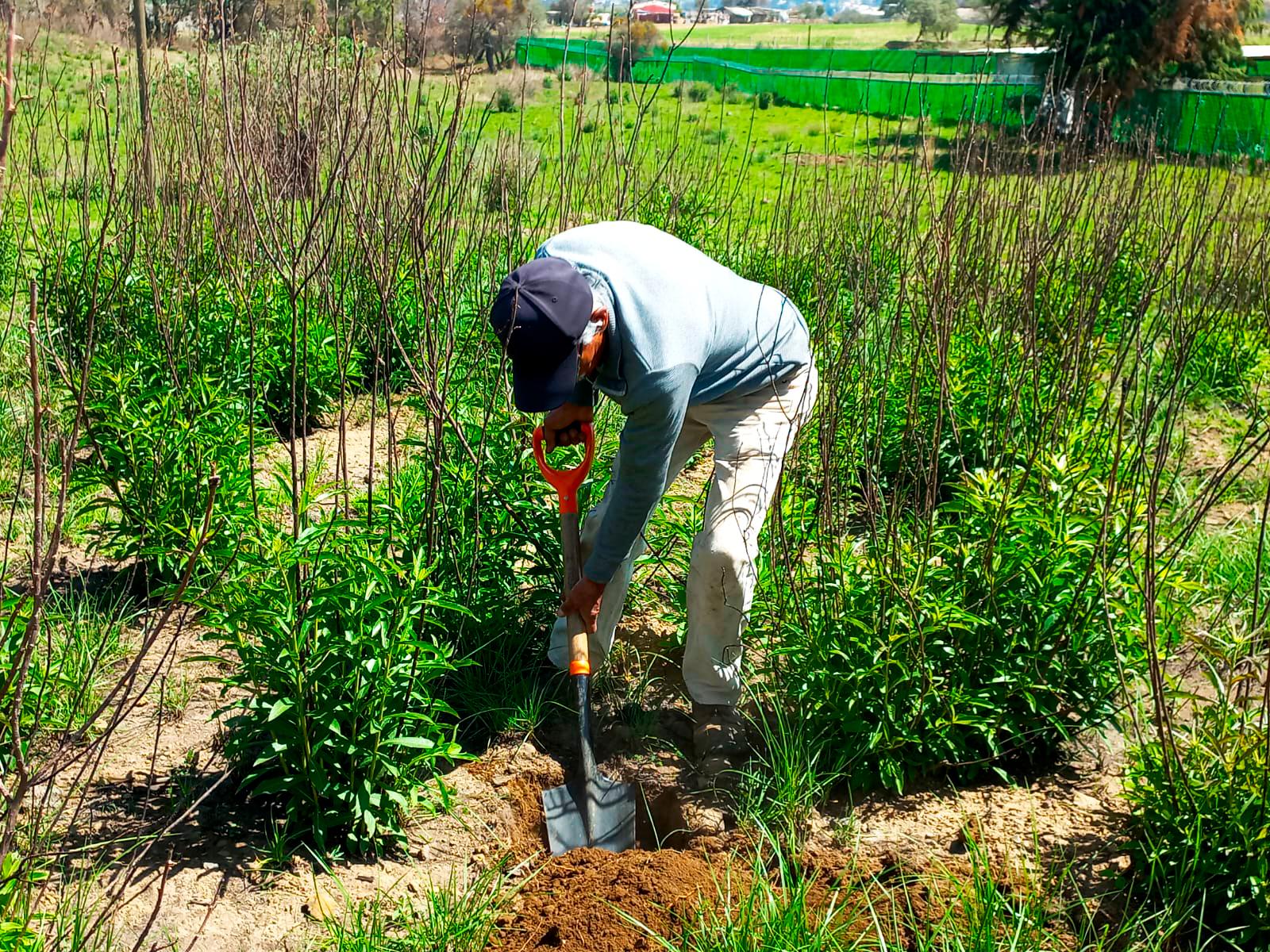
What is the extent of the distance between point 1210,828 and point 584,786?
63.3 inches

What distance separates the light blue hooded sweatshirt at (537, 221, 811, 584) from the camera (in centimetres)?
268

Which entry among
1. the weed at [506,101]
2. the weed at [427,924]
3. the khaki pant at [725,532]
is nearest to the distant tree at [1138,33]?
the weed at [506,101]

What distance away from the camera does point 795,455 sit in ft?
11.6

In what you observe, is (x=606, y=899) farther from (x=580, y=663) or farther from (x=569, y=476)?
(x=569, y=476)

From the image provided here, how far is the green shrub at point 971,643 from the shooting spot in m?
3.01

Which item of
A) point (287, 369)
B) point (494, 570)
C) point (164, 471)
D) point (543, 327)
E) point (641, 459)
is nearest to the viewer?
point (543, 327)

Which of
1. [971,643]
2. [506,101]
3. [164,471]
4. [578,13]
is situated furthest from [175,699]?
[506,101]

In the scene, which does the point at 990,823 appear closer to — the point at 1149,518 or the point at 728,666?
the point at 728,666

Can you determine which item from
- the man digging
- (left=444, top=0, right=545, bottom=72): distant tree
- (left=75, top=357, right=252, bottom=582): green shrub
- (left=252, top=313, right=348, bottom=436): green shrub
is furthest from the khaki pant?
(left=252, top=313, right=348, bottom=436): green shrub

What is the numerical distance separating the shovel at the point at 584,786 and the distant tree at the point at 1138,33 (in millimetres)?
16533

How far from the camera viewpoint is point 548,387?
8.36ft

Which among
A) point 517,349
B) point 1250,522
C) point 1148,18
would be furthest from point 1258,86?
point 517,349

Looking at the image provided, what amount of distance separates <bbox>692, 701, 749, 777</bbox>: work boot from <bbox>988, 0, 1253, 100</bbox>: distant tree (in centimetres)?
1642

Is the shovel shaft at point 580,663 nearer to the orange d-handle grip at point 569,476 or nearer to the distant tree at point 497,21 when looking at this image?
the orange d-handle grip at point 569,476
